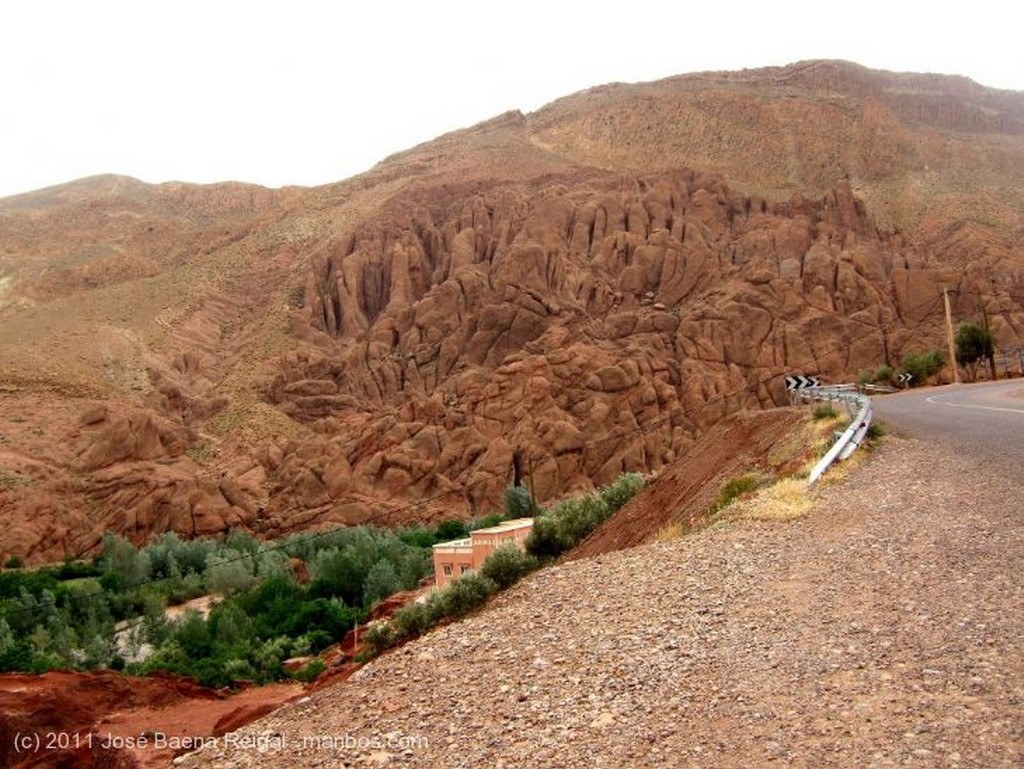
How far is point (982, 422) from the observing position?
20719mm

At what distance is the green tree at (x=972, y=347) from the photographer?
157ft

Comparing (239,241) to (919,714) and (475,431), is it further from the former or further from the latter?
(919,714)

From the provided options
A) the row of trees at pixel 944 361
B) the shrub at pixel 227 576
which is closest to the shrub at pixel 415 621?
the shrub at pixel 227 576

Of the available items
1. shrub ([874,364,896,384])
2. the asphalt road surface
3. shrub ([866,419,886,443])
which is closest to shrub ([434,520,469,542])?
shrub ([874,364,896,384])

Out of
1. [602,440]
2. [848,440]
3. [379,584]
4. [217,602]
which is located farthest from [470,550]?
[848,440]

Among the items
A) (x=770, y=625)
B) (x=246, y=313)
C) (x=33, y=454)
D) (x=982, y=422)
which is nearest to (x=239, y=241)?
(x=246, y=313)

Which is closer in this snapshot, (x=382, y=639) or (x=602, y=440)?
(x=382, y=639)

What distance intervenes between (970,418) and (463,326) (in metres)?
44.9

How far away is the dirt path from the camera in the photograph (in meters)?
6.16

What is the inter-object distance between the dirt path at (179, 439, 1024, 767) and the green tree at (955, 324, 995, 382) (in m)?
39.1

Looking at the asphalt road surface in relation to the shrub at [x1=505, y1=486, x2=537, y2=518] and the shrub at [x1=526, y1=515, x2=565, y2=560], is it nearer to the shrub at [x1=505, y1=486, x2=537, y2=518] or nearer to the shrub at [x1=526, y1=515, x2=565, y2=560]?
the shrub at [x1=526, y1=515, x2=565, y2=560]

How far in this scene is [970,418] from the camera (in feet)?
71.8

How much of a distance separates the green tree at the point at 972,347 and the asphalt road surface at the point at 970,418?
15.6 metres

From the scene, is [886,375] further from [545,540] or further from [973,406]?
[545,540]
